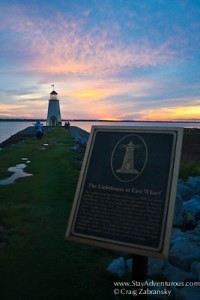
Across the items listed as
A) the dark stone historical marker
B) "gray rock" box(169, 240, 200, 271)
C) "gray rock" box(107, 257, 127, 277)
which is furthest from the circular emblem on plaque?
"gray rock" box(169, 240, 200, 271)

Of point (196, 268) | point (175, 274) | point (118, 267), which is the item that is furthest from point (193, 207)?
point (118, 267)

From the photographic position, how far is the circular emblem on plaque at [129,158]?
405 centimetres

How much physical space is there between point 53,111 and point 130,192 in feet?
227

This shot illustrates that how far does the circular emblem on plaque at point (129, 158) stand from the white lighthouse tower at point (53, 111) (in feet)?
222

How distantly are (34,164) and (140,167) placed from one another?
1143 centimetres

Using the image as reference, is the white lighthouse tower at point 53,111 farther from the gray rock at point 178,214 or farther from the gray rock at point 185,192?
the gray rock at point 178,214

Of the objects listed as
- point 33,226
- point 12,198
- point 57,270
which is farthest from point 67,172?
point 57,270

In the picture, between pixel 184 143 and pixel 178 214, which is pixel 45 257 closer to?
pixel 178 214

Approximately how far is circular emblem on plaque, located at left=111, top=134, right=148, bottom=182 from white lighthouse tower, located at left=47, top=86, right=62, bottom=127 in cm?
6752

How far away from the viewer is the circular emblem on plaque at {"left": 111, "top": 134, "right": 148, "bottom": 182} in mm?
4047

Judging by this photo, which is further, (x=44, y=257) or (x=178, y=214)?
(x=178, y=214)

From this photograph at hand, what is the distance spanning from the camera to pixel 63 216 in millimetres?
7332

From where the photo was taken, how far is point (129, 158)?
4.11 metres

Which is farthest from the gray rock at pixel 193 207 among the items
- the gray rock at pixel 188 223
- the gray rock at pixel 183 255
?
the gray rock at pixel 183 255
